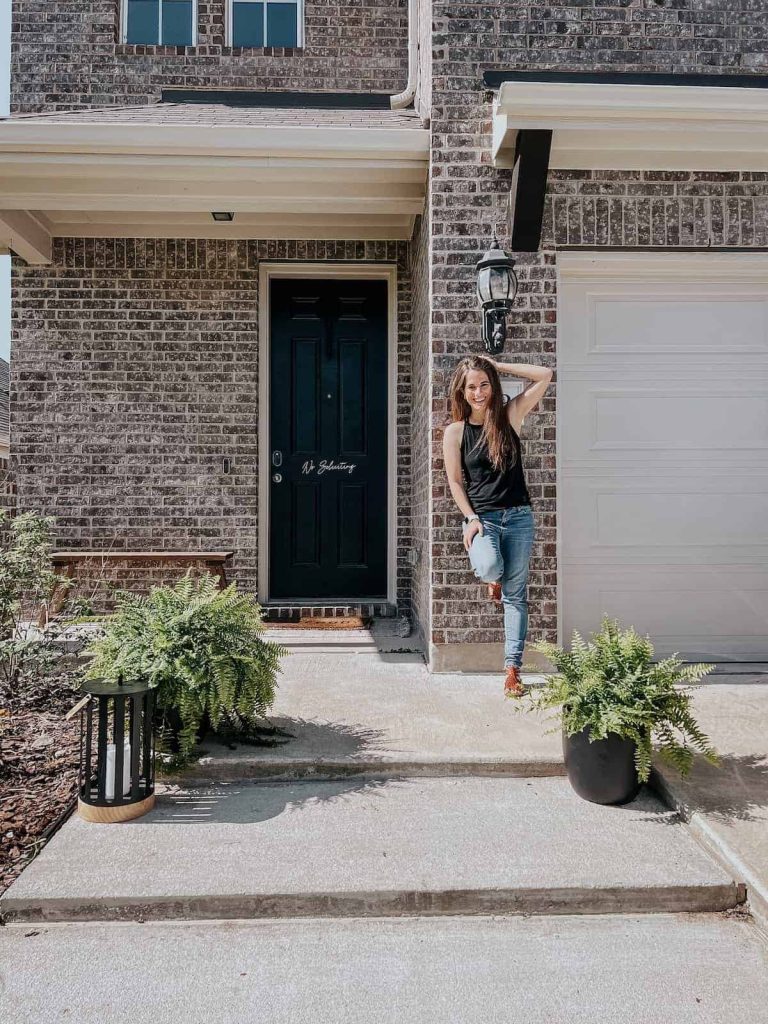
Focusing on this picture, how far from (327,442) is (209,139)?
231 cm

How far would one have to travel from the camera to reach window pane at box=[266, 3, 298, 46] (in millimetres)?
6285

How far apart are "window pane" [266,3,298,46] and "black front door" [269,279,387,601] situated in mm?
2208

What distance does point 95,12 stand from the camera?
609 cm

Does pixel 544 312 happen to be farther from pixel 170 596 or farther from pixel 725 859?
pixel 725 859

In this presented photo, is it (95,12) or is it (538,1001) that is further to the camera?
(95,12)

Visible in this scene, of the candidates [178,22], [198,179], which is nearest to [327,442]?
[198,179]

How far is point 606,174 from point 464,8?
1.27m

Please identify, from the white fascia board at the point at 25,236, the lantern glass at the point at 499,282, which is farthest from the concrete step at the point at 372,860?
the white fascia board at the point at 25,236

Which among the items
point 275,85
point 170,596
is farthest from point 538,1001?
point 275,85

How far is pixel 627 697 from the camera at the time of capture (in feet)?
8.51

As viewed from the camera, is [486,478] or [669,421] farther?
[669,421]

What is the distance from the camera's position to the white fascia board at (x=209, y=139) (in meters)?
4.26

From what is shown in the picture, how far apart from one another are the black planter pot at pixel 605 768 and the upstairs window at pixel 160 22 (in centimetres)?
644

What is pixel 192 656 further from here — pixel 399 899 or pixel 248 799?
pixel 399 899
